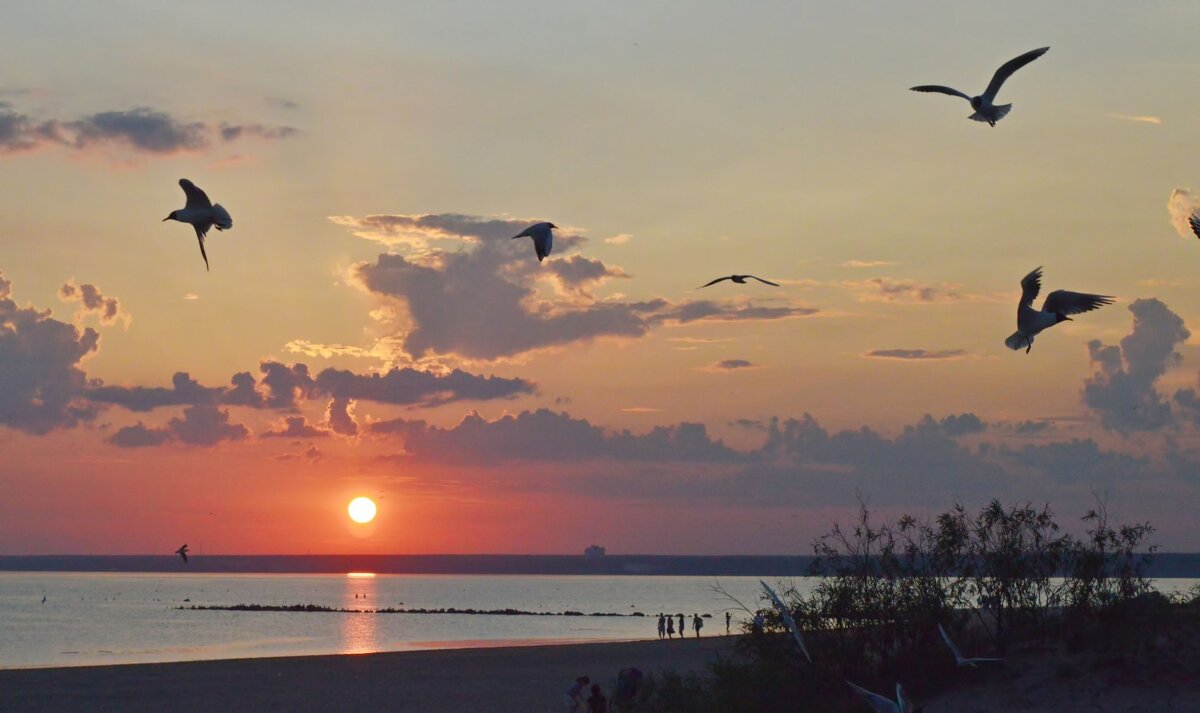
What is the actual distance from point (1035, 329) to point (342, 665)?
1680 inches

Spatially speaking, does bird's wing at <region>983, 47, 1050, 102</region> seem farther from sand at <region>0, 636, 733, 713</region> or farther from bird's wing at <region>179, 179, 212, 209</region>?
sand at <region>0, 636, 733, 713</region>

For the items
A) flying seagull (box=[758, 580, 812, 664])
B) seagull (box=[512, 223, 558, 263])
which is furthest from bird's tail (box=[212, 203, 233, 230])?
flying seagull (box=[758, 580, 812, 664])

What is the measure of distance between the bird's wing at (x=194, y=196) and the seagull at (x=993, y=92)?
33.9 ft

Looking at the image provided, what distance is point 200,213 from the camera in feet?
58.7

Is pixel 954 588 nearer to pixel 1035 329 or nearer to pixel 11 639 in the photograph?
pixel 1035 329

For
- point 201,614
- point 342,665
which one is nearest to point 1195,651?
point 342,665

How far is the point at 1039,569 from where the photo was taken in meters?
24.5

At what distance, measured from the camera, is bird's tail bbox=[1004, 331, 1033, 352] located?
18.4 meters

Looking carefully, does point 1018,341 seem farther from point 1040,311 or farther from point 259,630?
point 259,630

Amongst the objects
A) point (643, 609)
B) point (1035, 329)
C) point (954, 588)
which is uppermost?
point (1035, 329)

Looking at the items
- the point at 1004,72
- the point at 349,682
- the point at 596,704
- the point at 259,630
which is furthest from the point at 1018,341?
the point at 259,630

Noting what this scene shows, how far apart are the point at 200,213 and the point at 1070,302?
1288cm

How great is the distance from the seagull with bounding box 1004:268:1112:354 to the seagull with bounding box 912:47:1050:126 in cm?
271

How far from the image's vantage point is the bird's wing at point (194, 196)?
17750 mm
